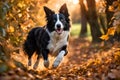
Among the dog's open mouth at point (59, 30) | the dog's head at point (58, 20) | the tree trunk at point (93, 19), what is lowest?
the tree trunk at point (93, 19)

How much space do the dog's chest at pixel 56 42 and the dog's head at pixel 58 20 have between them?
19cm

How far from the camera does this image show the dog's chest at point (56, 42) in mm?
10539

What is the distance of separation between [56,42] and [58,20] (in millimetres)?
→ 844

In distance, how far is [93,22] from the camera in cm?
2181

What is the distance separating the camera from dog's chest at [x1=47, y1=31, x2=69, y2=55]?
1054 centimetres

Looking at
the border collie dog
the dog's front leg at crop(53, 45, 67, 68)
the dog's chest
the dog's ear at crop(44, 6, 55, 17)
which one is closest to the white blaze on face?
the border collie dog

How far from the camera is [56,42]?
10.6m

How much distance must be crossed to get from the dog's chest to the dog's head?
0.19 meters

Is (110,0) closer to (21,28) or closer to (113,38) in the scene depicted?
(21,28)

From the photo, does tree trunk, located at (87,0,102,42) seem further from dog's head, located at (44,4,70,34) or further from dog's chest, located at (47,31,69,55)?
dog's head, located at (44,4,70,34)

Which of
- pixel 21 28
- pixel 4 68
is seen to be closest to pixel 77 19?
pixel 21 28

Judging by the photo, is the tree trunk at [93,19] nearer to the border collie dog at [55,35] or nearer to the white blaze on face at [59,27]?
the border collie dog at [55,35]

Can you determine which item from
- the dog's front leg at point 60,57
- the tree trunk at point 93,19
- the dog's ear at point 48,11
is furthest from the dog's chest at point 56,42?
the tree trunk at point 93,19

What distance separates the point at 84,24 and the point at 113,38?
2074 centimetres
